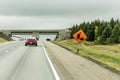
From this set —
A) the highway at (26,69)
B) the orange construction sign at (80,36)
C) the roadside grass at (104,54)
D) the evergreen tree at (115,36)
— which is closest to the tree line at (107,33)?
the evergreen tree at (115,36)

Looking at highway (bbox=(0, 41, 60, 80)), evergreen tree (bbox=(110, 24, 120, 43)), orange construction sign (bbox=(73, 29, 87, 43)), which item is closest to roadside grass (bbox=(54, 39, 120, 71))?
orange construction sign (bbox=(73, 29, 87, 43))

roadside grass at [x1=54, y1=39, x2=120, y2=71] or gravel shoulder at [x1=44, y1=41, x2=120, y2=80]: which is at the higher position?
gravel shoulder at [x1=44, y1=41, x2=120, y2=80]

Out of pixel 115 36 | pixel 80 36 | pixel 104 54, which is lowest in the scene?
pixel 115 36

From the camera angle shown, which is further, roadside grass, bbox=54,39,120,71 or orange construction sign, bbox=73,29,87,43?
orange construction sign, bbox=73,29,87,43

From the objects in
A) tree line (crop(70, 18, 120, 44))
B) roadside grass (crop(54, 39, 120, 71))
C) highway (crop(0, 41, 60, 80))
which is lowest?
tree line (crop(70, 18, 120, 44))

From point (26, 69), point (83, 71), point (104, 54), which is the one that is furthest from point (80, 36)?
point (83, 71)

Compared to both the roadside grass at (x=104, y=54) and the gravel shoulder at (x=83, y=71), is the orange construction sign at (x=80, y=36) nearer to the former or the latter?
the roadside grass at (x=104, y=54)

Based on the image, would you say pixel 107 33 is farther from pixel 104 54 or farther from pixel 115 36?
pixel 104 54

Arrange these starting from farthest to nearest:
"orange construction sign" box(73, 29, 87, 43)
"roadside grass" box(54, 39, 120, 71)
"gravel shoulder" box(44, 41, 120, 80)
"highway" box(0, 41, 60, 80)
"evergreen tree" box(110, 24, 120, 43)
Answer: "evergreen tree" box(110, 24, 120, 43) < "orange construction sign" box(73, 29, 87, 43) < "roadside grass" box(54, 39, 120, 71) < "highway" box(0, 41, 60, 80) < "gravel shoulder" box(44, 41, 120, 80)

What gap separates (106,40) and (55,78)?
358 feet

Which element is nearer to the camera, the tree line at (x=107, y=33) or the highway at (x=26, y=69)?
the highway at (x=26, y=69)

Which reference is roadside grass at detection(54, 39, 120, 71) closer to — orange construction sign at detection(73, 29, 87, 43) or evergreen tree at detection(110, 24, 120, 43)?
orange construction sign at detection(73, 29, 87, 43)

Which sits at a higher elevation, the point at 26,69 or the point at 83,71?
the point at 83,71

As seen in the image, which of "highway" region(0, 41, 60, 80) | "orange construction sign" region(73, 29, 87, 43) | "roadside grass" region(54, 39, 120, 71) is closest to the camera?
"highway" region(0, 41, 60, 80)
